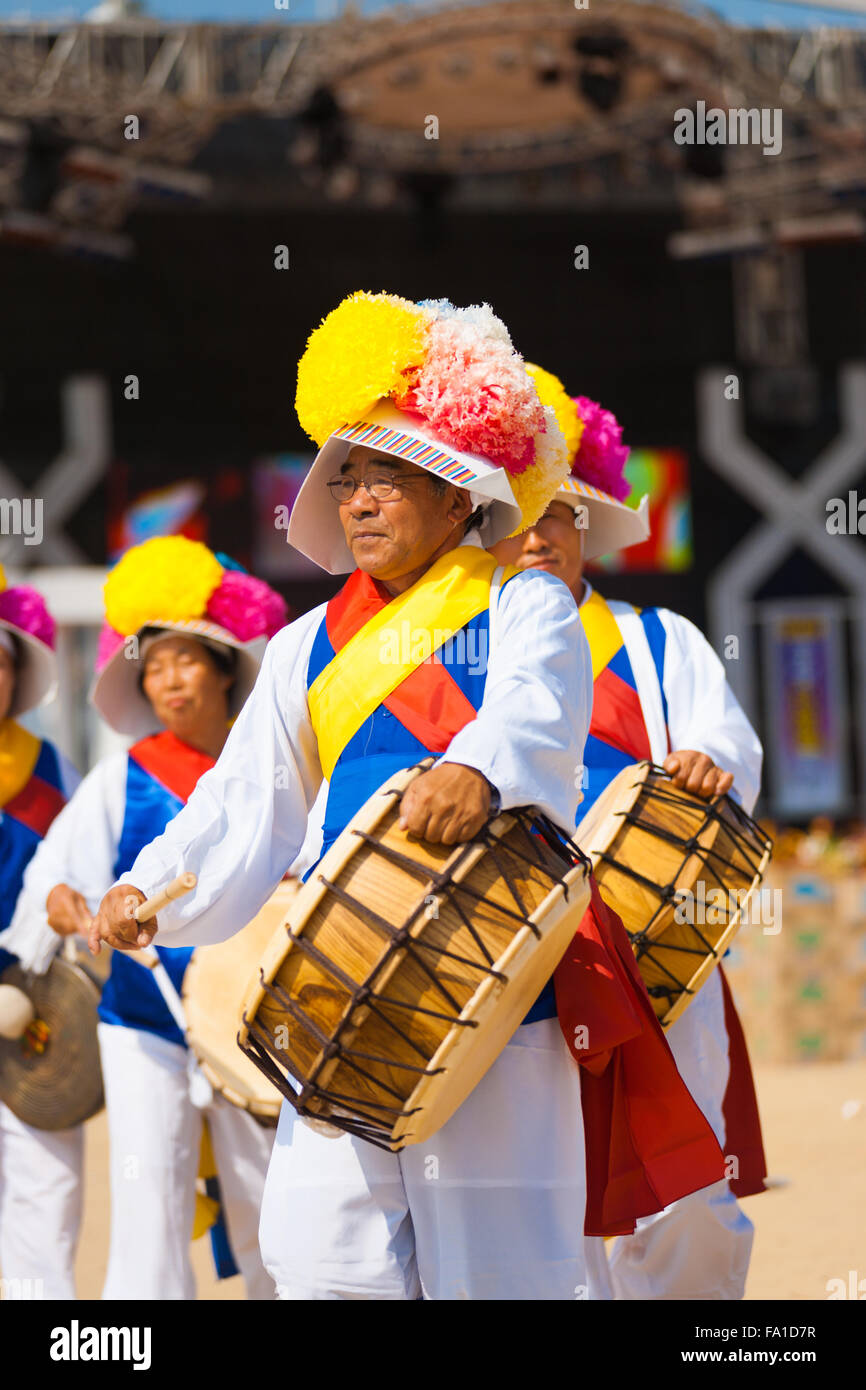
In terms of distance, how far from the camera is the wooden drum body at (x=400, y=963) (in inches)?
101

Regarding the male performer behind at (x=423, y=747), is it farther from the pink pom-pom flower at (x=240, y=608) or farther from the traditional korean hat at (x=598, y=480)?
the pink pom-pom flower at (x=240, y=608)

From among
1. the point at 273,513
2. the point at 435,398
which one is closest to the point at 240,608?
the point at 435,398

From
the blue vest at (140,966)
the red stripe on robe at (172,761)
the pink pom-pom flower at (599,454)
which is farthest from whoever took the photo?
the red stripe on robe at (172,761)

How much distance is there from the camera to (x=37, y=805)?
4.99 meters

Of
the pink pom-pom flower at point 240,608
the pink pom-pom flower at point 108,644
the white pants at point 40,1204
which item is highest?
the pink pom-pom flower at point 240,608

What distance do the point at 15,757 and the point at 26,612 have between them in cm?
44

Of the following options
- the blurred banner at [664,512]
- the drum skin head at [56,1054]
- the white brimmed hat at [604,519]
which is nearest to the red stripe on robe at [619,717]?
the white brimmed hat at [604,519]

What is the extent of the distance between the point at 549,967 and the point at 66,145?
39.2ft

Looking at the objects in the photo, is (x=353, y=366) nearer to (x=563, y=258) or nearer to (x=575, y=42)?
(x=575, y=42)

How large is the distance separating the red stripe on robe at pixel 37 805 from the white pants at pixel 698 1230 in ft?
6.77

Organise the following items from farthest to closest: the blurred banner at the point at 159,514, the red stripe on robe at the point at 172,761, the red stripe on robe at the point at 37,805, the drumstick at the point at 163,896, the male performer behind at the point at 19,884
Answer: the blurred banner at the point at 159,514, the red stripe on robe at the point at 37,805, the male performer behind at the point at 19,884, the red stripe on robe at the point at 172,761, the drumstick at the point at 163,896

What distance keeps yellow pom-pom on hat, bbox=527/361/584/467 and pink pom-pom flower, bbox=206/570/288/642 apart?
1.05 m

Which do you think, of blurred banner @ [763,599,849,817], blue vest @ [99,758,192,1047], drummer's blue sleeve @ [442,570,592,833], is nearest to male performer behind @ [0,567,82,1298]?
blue vest @ [99,758,192,1047]

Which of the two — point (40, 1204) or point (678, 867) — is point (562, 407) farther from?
point (40, 1204)
